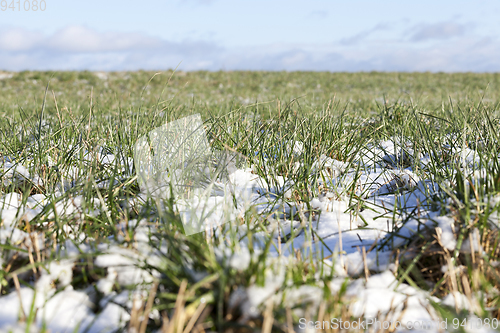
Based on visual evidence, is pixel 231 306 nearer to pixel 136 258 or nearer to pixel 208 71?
pixel 136 258

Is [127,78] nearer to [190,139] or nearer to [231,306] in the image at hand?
[190,139]

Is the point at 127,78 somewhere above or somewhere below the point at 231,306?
above

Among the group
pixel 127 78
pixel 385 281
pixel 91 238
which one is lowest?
pixel 385 281

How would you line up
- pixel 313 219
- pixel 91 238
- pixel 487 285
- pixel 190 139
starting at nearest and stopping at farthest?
pixel 487 285 → pixel 91 238 → pixel 313 219 → pixel 190 139

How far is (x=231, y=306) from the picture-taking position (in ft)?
2.89

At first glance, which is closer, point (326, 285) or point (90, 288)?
point (326, 285)

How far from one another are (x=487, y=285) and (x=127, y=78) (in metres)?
16.5

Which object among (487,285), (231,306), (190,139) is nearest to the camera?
(231,306)

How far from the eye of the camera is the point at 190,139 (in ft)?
6.65

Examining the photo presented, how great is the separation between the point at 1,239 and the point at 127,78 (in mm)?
15780

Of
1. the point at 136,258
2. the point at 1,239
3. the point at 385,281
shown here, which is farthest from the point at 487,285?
the point at 1,239

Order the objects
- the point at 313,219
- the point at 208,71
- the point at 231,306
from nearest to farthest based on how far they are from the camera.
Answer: the point at 231,306, the point at 313,219, the point at 208,71

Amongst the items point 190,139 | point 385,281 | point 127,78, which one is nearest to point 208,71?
point 127,78

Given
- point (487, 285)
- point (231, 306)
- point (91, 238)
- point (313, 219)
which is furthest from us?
point (313, 219)
